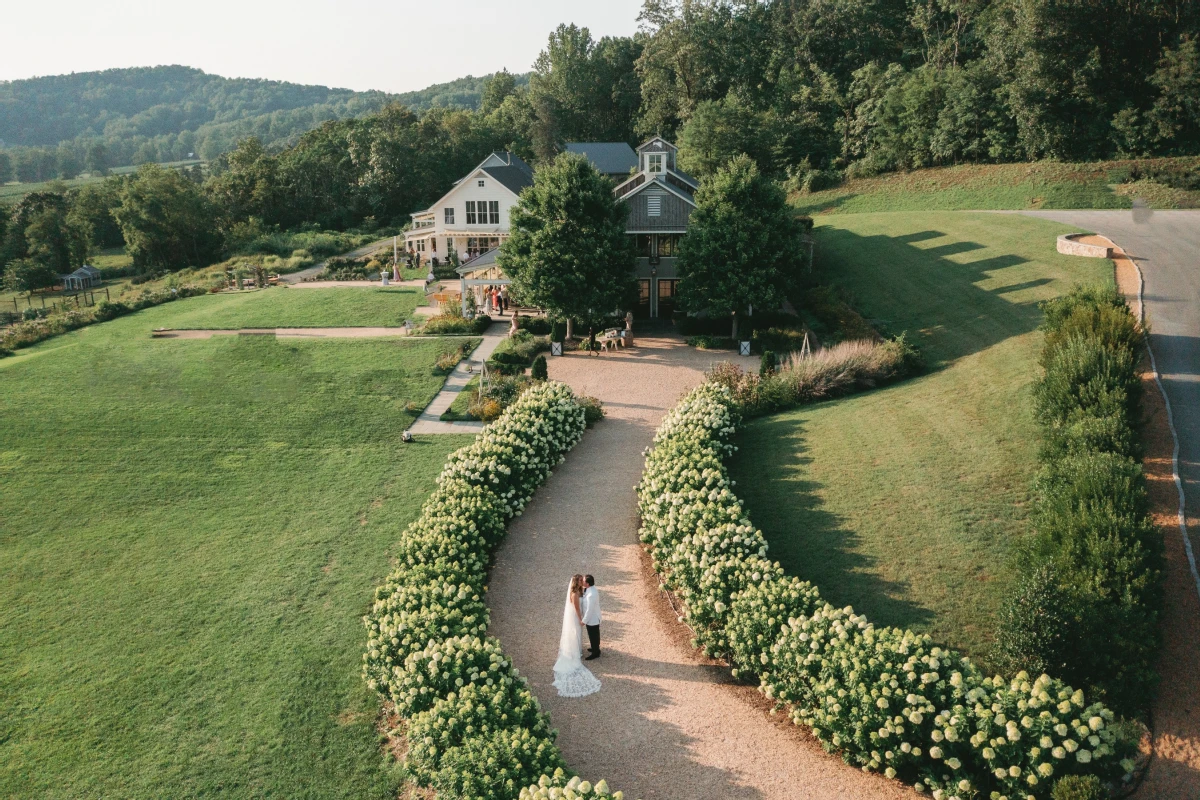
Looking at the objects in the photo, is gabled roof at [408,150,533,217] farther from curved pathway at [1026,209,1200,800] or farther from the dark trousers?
the dark trousers

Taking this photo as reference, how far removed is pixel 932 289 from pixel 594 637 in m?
23.5

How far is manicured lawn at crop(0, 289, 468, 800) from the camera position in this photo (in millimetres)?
11109

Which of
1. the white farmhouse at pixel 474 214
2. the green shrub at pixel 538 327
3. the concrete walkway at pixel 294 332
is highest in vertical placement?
the white farmhouse at pixel 474 214

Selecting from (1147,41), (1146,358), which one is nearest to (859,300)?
(1146,358)

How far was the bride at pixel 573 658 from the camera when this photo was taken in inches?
471

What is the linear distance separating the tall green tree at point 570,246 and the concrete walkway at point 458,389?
2585 millimetres

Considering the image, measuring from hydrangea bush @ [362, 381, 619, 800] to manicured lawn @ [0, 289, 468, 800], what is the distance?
37.2 inches

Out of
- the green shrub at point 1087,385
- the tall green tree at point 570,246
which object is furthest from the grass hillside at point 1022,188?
the green shrub at point 1087,385

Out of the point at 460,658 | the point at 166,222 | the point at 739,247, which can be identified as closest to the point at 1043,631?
the point at 460,658

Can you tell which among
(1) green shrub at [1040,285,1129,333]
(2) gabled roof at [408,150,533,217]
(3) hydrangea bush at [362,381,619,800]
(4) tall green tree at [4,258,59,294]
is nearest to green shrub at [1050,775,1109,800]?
(3) hydrangea bush at [362,381,619,800]

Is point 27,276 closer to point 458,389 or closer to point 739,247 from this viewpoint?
point 458,389

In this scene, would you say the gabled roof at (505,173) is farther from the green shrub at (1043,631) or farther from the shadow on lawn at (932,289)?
the green shrub at (1043,631)

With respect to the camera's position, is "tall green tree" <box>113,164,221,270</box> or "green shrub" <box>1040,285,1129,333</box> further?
"tall green tree" <box>113,164,221,270</box>

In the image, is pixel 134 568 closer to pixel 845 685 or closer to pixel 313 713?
pixel 313 713
